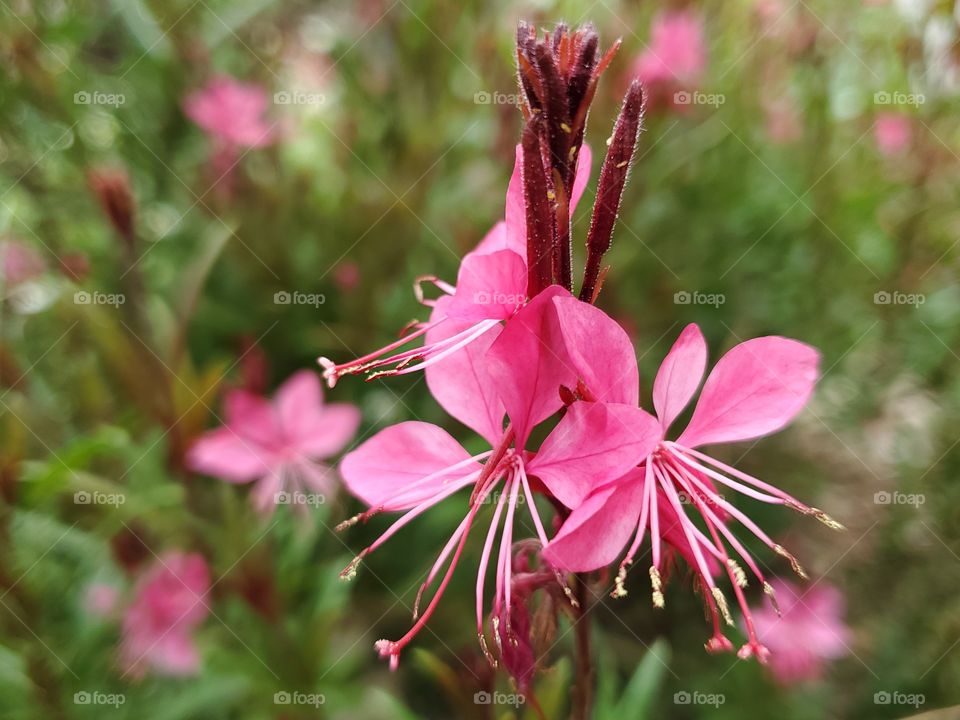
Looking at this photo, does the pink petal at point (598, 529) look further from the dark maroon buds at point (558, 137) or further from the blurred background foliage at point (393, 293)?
the blurred background foliage at point (393, 293)

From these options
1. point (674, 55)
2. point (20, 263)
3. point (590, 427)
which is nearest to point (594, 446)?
point (590, 427)

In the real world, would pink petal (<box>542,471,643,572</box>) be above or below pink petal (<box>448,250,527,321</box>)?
below

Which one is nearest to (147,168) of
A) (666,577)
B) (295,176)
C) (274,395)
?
(295,176)

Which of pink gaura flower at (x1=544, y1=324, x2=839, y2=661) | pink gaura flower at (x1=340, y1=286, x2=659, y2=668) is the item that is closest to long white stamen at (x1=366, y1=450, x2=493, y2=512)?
pink gaura flower at (x1=340, y1=286, x2=659, y2=668)

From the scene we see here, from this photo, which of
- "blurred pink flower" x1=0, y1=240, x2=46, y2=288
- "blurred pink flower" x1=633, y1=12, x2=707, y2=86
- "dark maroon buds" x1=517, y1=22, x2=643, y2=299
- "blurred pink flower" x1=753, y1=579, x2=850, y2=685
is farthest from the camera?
"blurred pink flower" x1=633, y1=12, x2=707, y2=86

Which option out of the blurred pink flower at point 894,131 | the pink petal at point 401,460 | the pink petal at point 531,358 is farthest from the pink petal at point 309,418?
the blurred pink flower at point 894,131

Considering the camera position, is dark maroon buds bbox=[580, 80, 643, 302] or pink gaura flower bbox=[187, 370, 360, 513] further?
pink gaura flower bbox=[187, 370, 360, 513]

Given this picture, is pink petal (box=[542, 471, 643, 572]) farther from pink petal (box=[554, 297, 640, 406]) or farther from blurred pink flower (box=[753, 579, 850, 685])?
blurred pink flower (box=[753, 579, 850, 685])
